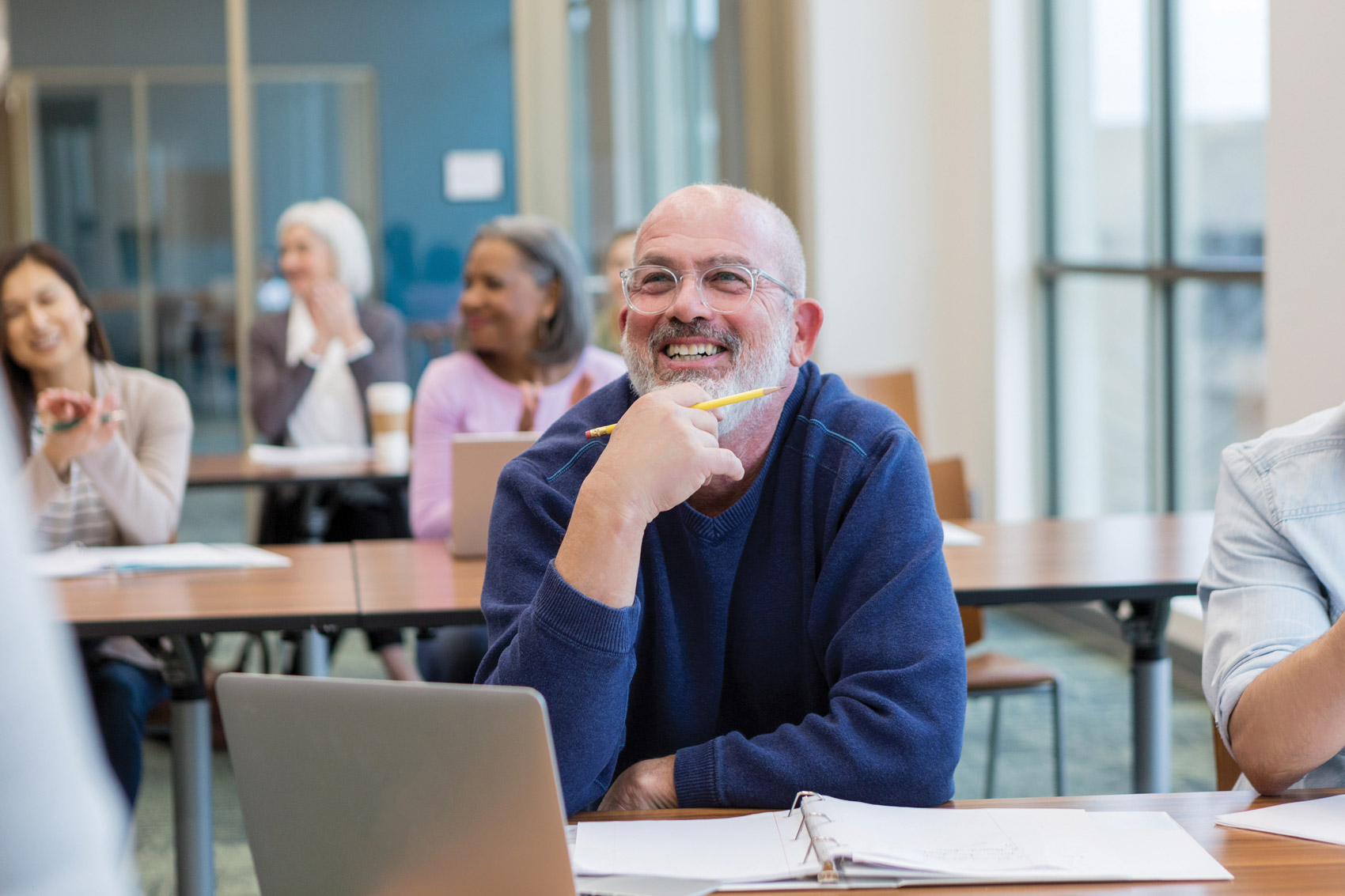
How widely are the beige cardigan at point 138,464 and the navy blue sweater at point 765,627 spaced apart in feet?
4.99

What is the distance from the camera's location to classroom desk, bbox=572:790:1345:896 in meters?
1.06

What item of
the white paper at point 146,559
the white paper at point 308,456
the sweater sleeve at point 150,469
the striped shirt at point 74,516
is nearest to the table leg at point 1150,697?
the white paper at point 146,559

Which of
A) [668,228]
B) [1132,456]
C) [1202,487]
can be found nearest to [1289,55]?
[1202,487]

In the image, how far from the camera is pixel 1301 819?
1218 millimetres

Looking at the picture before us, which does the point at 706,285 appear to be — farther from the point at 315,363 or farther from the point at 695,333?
the point at 315,363

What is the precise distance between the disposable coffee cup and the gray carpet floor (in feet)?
2.39

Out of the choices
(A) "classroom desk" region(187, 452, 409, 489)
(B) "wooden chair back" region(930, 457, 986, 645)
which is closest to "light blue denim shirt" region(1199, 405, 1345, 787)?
(B) "wooden chair back" region(930, 457, 986, 645)

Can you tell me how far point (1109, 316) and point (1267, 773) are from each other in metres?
3.59

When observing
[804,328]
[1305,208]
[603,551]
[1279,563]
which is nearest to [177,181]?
[1305,208]

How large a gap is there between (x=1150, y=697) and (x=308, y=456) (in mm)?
2701

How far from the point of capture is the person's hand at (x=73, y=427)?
2635 mm

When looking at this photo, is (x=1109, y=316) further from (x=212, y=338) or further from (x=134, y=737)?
(x=212, y=338)

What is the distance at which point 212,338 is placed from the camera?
6156mm

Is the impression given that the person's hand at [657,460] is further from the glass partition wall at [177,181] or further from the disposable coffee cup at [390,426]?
the glass partition wall at [177,181]
